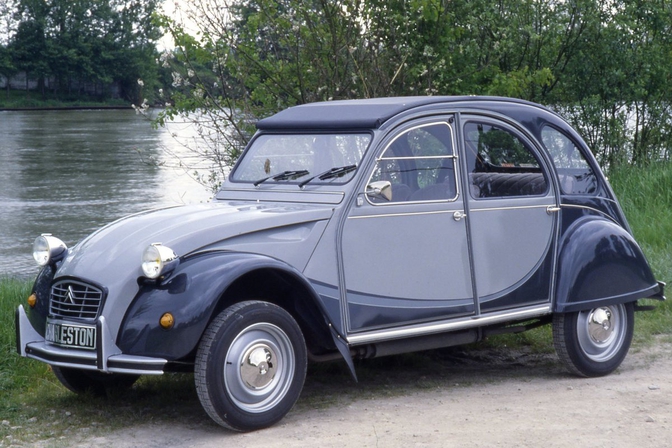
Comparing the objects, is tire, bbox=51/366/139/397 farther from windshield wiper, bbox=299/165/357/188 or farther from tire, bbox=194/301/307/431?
windshield wiper, bbox=299/165/357/188

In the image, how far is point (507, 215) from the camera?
6352 mm

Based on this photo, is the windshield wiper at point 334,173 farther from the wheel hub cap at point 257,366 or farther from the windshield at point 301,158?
the wheel hub cap at point 257,366

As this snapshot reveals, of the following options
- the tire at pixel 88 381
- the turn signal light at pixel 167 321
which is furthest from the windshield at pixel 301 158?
the tire at pixel 88 381

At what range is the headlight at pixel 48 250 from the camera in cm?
575

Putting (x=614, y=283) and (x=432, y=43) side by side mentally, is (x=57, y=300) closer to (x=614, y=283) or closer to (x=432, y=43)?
(x=614, y=283)

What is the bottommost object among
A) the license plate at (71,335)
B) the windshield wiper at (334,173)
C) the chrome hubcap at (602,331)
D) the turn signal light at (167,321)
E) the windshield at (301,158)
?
Result: the chrome hubcap at (602,331)

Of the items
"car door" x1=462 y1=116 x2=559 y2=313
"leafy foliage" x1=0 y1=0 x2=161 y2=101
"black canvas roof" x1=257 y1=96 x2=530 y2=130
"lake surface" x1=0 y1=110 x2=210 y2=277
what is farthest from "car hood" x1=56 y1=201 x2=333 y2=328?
"leafy foliage" x1=0 y1=0 x2=161 y2=101

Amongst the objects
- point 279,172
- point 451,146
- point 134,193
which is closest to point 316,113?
point 279,172

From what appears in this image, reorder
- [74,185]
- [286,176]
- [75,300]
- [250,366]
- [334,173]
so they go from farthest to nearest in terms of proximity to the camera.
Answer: [74,185], [286,176], [334,173], [75,300], [250,366]

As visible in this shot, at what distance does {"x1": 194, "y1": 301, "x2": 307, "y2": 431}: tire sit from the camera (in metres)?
5.08

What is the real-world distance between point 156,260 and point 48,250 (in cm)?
99

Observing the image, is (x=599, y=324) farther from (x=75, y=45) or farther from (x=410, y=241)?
(x=75, y=45)

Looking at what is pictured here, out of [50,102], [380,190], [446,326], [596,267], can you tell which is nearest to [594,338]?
[596,267]

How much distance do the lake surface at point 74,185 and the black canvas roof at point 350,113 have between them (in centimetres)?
473
